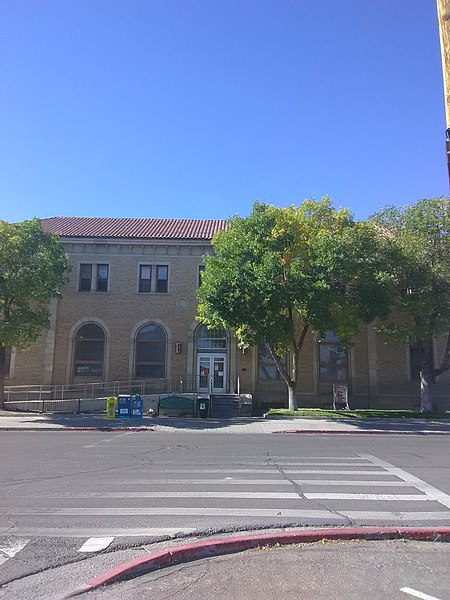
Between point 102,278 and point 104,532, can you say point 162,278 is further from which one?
point 104,532

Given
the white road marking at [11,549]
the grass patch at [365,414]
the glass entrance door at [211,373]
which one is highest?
the glass entrance door at [211,373]

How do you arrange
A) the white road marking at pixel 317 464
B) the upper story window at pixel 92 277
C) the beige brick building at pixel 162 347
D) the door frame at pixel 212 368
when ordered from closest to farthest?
the white road marking at pixel 317 464
the beige brick building at pixel 162 347
the door frame at pixel 212 368
the upper story window at pixel 92 277

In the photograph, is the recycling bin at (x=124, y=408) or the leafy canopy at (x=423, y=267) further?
the recycling bin at (x=124, y=408)

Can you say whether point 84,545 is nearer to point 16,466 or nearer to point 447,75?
point 16,466

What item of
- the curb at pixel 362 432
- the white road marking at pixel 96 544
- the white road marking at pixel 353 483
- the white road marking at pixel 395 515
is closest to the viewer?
the white road marking at pixel 96 544

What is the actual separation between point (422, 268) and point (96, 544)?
19246 millimetres

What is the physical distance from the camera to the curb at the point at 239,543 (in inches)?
178

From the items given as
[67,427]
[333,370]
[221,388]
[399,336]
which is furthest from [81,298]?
[399,336]

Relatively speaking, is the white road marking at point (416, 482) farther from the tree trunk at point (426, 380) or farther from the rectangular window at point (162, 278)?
the rectangular window at point (162, 278)

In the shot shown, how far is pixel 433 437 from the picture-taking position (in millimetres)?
16328

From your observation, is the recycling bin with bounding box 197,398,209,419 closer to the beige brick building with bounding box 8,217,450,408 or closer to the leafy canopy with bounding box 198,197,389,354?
the leafy canopy with bounding box 198,197,389,354

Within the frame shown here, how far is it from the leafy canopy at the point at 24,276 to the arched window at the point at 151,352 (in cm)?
759

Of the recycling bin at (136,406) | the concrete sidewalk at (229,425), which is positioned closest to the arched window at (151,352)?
the recycling bin at (136,406)

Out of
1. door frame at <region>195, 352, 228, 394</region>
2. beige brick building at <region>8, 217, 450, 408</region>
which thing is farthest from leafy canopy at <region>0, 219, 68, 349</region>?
door frame at <region>195, 352, 228, 394</region>
